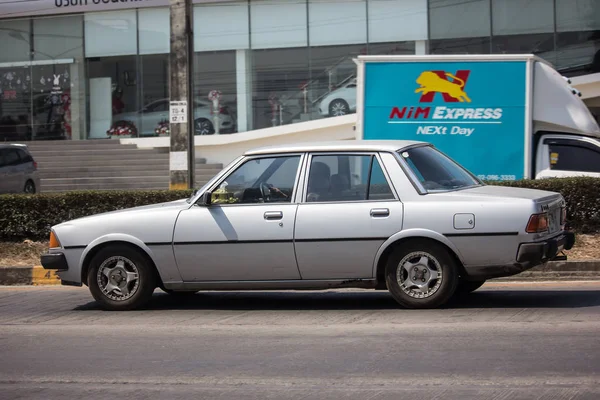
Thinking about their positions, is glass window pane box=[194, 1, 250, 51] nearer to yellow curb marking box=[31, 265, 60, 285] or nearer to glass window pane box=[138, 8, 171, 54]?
glass window pane box=[138, 8, 171, 54]

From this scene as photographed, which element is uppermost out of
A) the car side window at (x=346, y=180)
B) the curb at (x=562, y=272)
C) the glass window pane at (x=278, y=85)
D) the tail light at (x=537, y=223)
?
the glass window pane at (x=278, y=85)

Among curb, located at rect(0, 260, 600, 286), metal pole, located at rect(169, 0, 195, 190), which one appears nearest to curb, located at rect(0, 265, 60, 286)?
metal pole, located at rect(169, 0, 195, 190)

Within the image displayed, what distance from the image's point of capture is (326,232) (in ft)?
27.3

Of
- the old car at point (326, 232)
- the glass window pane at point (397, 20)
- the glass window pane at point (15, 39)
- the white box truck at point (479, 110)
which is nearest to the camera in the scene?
the old car at point (326, 232)

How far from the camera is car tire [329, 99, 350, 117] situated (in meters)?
29.0

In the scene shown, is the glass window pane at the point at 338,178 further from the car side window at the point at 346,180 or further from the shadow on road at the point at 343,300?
the shadow on road at the point at 343,300

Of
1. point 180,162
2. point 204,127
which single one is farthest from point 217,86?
point 180,162

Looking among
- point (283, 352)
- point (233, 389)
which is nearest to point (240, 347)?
point (283, 352)

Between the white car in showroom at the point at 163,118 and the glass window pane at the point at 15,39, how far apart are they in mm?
4508

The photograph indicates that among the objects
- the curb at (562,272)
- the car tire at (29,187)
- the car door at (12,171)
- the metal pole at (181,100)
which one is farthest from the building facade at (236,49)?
the curb at (562,272)

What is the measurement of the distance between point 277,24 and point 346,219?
2294cm

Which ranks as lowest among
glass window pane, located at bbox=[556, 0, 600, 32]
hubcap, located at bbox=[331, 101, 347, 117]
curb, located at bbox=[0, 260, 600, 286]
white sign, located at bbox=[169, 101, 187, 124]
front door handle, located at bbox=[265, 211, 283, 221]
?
curb, located at bbox=[0, 260, 600, 286]

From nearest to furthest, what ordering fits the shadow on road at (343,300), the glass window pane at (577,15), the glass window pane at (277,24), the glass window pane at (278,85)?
the shadow on road at (343,300)
the glass window pane at (577,15)
the glass window pane at (278,85)
the glass window pane at (277,24)

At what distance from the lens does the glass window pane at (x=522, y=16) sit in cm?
2838
